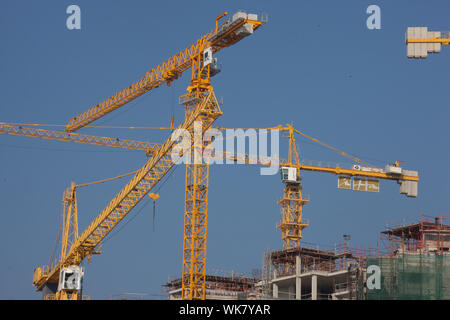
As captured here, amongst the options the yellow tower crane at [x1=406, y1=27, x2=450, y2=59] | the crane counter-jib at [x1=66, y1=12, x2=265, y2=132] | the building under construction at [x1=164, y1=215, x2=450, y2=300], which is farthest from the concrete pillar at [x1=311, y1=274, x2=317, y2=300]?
the yellow tower crane at [x1=406, y1=27, x2=450, y2=59]

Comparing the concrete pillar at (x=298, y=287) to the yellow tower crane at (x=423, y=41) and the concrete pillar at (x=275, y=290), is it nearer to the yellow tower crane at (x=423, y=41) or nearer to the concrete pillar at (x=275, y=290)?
the concrete pillar at (x=275, y=290)

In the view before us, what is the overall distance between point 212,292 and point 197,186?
67.7 ft

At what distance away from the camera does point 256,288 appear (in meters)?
111

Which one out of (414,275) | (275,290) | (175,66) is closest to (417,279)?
(414,275)

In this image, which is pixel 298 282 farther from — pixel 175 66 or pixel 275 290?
pixel 175 66

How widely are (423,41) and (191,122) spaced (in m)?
36.0

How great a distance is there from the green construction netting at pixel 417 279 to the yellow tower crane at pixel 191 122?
19275mm

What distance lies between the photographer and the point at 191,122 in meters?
99.3

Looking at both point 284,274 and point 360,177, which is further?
point 360,177
